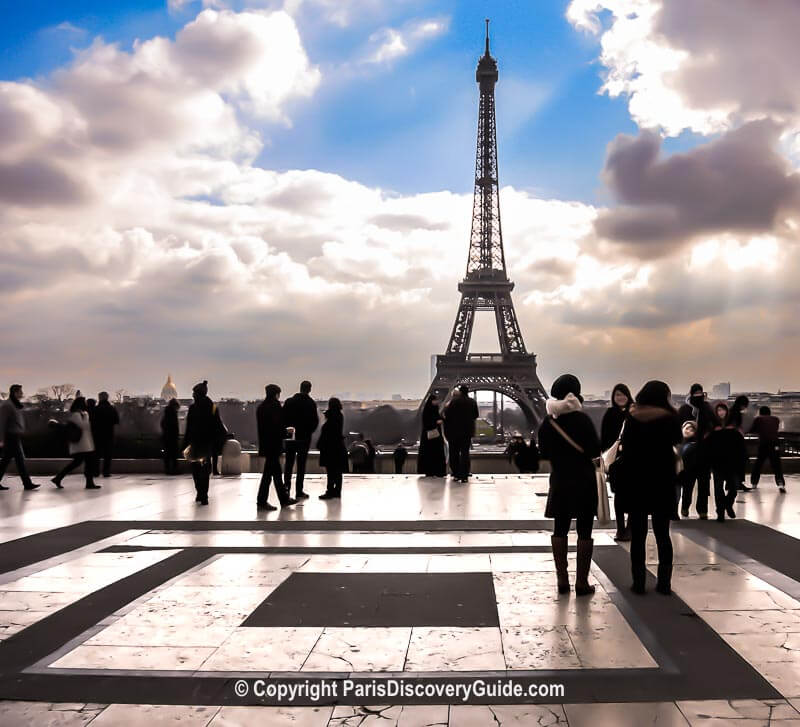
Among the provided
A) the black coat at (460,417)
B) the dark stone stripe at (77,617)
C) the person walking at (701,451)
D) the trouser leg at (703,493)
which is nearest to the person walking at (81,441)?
the black coat at (460,417)

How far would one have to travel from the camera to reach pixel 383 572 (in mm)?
6660

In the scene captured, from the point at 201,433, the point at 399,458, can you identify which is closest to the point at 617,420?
the point at 201,433

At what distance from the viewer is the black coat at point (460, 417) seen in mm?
13297

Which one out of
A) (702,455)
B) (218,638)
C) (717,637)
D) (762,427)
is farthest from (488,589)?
(762,427)

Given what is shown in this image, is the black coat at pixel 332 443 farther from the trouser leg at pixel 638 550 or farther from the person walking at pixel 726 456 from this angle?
the trouser leg at pixel 638 550

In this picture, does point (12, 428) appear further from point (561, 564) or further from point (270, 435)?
point (561, 564)

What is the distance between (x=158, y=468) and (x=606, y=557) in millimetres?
11047

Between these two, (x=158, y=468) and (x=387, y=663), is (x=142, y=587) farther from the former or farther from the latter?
(x=158, y=468)

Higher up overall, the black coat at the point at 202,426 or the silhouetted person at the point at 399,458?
the black coat at the point at 202,426

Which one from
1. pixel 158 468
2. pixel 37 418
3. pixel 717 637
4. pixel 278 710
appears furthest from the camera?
pixel 37 418

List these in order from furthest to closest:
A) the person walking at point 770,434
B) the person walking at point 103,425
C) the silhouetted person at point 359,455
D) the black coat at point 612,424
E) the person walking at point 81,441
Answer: the silhouetted person at point 359,455 < the person walking at point 103,425 < the person walking at point 81,441 < the person walking at point 770,434 < the black coat at point 612,424

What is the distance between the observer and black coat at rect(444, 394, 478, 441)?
523 inches

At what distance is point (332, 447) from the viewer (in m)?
11.5

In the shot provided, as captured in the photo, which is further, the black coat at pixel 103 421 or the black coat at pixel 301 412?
the black coat at pixel 103 421
